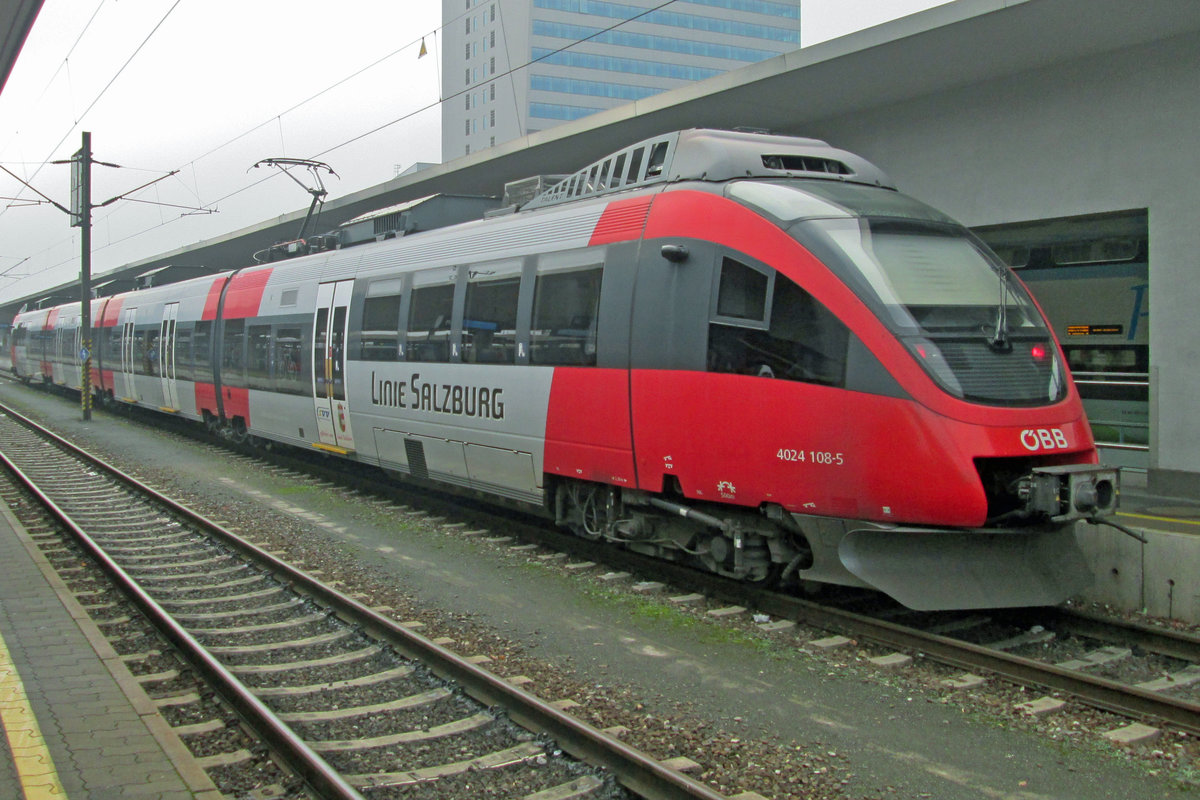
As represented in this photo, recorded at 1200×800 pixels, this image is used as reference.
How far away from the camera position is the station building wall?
1048 cm

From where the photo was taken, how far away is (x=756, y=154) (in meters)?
7.84

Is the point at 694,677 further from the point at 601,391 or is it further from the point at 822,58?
the point at 822,58

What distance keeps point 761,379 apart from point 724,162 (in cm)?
194

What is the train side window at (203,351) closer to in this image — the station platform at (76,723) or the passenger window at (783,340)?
the station platform at (76,723)

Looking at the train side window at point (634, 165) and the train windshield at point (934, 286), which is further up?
the train side window at point (634, 165)

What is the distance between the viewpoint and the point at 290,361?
1410 cm

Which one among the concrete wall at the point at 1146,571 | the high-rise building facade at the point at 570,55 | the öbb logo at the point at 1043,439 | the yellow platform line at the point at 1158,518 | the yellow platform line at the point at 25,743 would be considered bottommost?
the yellow platform line at the point at 25,743

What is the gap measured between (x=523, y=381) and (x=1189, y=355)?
280 inches

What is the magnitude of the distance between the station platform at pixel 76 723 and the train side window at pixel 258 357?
814cm

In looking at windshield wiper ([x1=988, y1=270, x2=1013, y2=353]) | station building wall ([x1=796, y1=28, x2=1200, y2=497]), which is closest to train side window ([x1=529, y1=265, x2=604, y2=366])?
windshield wiper ([x1=988, y1=270, x2=1013, y2=353])

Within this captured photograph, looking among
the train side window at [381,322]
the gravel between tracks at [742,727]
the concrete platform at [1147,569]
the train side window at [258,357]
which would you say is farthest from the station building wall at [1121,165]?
the train side window at [258,357]

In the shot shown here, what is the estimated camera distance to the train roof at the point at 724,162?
7.73 metres

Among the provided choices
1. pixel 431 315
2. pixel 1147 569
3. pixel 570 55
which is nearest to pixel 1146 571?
pixel 1147 569

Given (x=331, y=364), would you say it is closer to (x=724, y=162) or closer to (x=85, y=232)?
(x=724, y=162)
